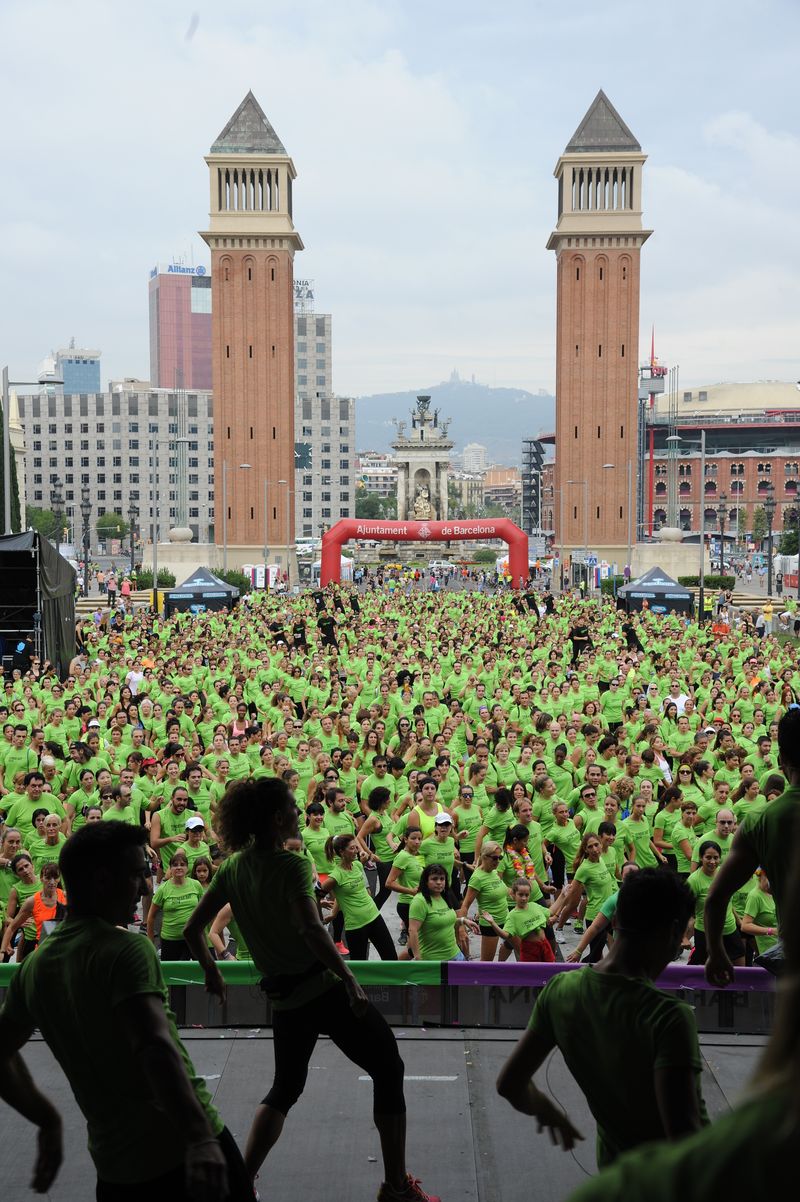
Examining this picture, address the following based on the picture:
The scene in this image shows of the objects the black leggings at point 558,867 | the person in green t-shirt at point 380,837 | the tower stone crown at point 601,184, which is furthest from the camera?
the tower stone crown at point 601,184

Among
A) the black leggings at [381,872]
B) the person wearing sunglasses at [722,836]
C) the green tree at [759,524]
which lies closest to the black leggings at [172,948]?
the black leggings at [381,872]

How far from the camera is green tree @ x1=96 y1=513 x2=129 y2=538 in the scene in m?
140

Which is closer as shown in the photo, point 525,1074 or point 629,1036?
point 629,1036

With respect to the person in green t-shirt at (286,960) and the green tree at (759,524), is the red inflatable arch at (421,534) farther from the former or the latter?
the green tree at (759,524)

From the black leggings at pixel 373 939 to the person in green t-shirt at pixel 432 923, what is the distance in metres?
0.21

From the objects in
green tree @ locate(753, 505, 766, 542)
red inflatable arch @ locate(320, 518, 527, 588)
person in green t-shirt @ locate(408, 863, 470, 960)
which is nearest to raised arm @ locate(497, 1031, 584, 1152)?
person in green t-shirt @ locate(408, 863, 470, 960)

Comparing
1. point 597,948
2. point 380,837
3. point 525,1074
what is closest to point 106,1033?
point 525,1074

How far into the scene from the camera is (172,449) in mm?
159375

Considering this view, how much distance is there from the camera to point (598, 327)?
84688 millimetres

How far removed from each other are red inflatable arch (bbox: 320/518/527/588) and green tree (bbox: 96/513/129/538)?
8322 cm

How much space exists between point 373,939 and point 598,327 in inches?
3126

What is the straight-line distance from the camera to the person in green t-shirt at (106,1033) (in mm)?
3420

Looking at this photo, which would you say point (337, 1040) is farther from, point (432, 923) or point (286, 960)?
point (432, 923)

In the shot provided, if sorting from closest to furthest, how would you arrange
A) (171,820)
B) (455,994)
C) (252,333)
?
(455,994)
(171,820)
(252,333)
